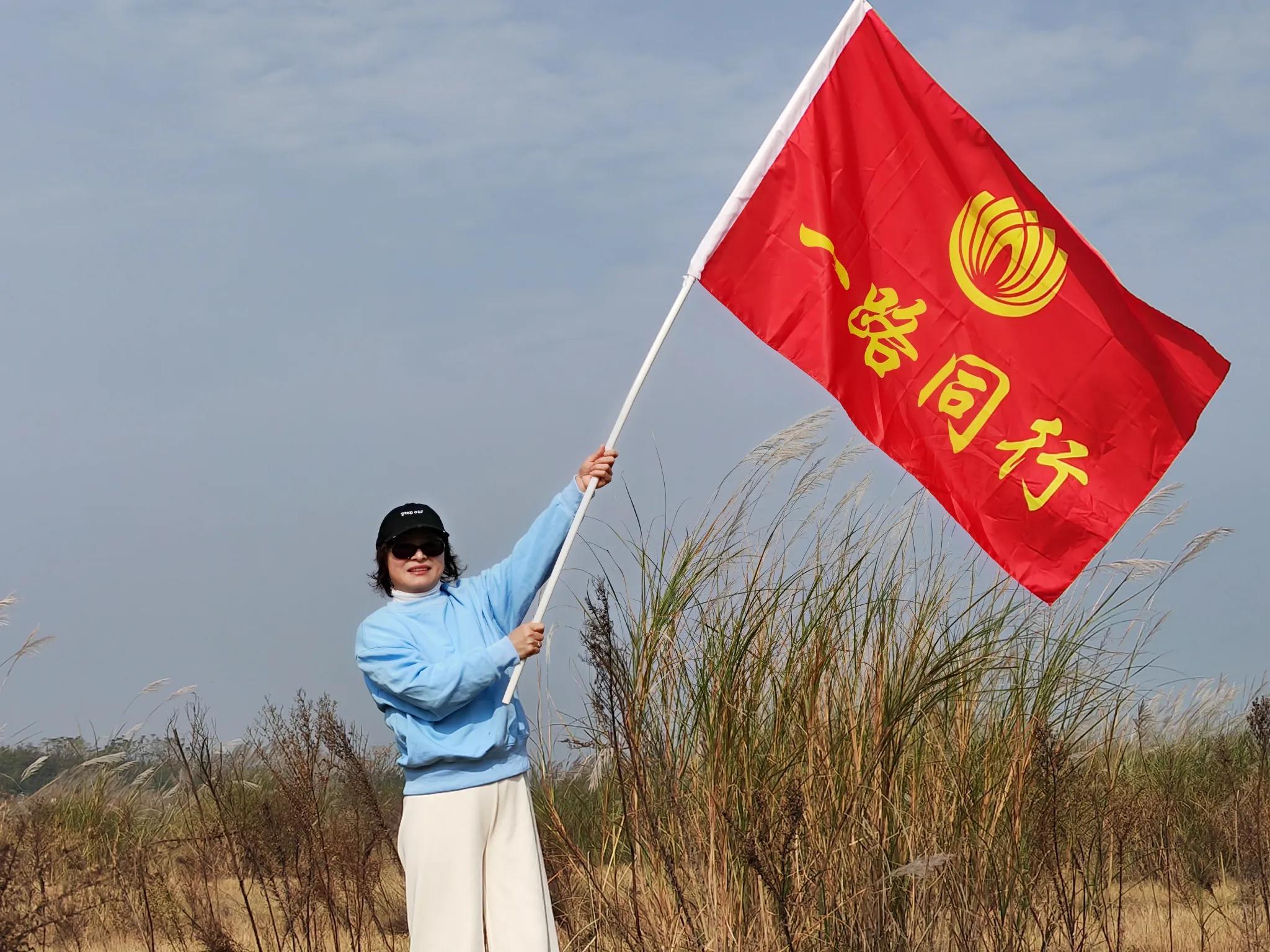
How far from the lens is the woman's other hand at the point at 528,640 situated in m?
4.36

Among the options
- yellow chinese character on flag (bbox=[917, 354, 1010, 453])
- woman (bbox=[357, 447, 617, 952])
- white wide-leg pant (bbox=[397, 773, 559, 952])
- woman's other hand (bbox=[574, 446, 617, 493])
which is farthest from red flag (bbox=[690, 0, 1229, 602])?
white wide-leg pant (bbox=[397, 773, 559, 952])

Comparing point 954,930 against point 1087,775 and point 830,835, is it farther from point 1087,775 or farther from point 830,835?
point 1087,775

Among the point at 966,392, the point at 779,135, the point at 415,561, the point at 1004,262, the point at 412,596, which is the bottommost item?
the point at 412,596

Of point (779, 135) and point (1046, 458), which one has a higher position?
point (779, 135)

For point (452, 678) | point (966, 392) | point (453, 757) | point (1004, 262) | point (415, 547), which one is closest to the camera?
point (452, 678)

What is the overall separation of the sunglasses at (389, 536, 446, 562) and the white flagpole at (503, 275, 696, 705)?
37 centimetres

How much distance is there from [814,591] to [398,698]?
1.88m

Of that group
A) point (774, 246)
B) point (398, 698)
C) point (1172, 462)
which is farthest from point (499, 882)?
point (1172, 462)

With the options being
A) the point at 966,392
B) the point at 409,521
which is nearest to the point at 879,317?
the point at 966,392

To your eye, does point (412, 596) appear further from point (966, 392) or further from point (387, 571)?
point (966, 392)

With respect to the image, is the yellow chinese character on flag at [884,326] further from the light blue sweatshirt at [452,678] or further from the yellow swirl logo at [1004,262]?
the light blue sweatshirt at [452,678]

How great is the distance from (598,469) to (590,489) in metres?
0.10

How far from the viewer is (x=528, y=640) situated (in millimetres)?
4355

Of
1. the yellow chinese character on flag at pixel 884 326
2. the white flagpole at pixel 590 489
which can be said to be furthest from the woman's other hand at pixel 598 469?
the yellow chinese character on flag at pixel 884 326
